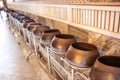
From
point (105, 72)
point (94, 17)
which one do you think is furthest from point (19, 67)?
point (105, 72)

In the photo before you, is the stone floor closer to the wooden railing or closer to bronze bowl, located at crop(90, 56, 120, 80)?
the wooden railing

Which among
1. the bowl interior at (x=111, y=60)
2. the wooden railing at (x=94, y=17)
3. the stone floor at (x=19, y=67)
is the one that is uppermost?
the wooden railing at (x=94, y=17)

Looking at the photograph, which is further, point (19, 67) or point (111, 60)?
point (19, 67)

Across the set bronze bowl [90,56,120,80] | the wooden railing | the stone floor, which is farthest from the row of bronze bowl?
the stone floor

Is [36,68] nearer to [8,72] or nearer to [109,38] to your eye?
[8,72]

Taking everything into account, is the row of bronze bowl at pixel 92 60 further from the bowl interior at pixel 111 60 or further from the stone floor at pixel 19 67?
the stone floor at pixel 19 67

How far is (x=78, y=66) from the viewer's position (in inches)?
47.5

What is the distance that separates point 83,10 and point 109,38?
0.51 metres

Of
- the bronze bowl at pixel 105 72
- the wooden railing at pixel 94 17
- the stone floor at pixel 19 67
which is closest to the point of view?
the bronze bowl at pixel 105 72

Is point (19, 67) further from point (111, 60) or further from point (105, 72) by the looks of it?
point (105, 72)

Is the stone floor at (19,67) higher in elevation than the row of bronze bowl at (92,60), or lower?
lower

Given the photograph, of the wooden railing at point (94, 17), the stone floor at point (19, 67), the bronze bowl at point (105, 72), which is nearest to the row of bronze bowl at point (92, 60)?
the bronze bowl at point (105, 72)

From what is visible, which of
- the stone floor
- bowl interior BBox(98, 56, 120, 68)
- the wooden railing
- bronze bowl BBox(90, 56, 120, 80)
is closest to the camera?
bronze bowl BBox(90, 56, 120, 80)

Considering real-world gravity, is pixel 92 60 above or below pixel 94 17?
below
